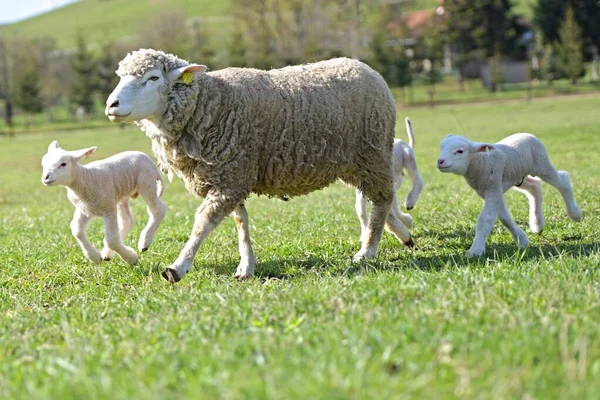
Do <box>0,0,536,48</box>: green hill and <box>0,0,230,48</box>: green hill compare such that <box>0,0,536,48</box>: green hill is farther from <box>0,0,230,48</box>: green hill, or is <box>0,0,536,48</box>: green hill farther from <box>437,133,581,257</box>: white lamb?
<box>437,133,581,257</box>: white lamb

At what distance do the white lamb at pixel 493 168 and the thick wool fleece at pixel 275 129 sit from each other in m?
0.65

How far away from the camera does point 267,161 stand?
6758mm

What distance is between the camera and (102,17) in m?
143

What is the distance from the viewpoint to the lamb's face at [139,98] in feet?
20.3

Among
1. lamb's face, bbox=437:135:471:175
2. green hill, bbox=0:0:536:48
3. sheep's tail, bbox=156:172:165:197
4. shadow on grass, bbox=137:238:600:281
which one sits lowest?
shadow on grass, bbox=137:238:600:281

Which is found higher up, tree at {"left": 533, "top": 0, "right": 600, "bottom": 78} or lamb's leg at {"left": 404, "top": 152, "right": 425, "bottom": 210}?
tree at {"left": 533, "top": 0, "right": 600, "bottom": 78}

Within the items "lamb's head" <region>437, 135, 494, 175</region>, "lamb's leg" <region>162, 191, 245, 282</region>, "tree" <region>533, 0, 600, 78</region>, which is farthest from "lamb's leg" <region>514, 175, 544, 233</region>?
"tree" <region>533, 0, 600, 78</region>

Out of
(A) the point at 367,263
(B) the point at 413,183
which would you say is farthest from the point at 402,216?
(A) the point at 367,263

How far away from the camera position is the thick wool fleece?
255 inches

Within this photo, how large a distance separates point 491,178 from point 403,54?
184 ft

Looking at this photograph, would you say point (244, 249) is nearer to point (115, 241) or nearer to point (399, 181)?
point (115, 241)

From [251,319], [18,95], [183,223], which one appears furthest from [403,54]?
[251,319]

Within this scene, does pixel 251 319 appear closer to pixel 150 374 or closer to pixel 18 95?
pixel 150 374

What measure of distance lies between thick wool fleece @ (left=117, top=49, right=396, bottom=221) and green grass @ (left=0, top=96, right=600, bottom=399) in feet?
2.57
